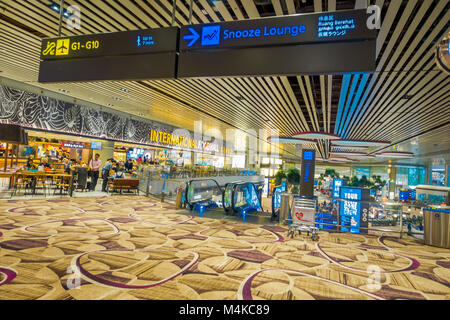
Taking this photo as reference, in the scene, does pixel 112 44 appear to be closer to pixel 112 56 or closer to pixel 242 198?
pixel 112 56

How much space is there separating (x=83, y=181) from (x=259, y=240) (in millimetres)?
8466

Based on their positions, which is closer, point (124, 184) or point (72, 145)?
point (124, 184)

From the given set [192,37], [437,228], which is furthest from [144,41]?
[437,228]

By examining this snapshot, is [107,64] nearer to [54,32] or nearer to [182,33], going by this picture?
[182,33]

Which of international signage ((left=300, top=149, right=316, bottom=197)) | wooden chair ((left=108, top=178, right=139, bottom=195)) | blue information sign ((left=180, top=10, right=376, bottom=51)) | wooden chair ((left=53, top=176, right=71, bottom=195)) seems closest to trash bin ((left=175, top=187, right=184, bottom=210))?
wooden chair ((left=108, top=178, right=139, bottom=195))

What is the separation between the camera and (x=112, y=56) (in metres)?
3.38

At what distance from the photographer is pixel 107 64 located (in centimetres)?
339

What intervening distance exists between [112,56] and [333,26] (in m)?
2.61

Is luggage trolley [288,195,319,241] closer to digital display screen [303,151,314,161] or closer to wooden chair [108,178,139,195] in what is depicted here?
digital display screen [303,151,314,161]

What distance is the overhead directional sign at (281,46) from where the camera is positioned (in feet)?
8.49

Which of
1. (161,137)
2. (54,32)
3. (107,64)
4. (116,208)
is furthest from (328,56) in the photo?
(161,137)

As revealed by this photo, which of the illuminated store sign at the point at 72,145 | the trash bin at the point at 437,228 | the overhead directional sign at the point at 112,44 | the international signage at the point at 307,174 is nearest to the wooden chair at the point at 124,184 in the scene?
the international signage at the point at 307,174

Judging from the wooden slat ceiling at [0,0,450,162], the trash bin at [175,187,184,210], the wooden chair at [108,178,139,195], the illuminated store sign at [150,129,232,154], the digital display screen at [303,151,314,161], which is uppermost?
the wooden slat ceiling at [0,0,450,162]

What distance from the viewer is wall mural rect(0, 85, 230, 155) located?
971cm
